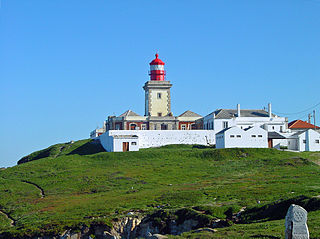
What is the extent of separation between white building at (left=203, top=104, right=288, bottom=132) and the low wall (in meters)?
1.66

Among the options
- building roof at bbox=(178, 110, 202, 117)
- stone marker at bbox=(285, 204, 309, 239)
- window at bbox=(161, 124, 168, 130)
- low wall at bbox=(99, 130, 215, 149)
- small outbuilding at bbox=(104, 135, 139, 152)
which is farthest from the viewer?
building roof at bbox=(178, 110, 202, 117)

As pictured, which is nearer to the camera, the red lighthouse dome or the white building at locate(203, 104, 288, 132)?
the white building at locate(203, 104, 288, 132)

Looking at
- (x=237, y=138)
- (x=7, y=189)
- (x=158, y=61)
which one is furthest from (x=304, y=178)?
(x=158, y=61)

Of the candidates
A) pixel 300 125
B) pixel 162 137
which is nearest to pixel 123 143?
pixel 162 137

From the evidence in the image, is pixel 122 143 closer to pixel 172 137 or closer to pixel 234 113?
pixel 172 137

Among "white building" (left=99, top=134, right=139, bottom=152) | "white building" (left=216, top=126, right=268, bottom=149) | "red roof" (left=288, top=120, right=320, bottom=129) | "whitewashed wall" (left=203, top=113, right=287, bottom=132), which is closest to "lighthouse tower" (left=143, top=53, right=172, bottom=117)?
"whitewashed wall" (left=203, top=113, right=287, bottom=132)

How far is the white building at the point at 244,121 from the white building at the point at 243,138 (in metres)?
5.43

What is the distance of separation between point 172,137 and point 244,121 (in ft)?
33.7

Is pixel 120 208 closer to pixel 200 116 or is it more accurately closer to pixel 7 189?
pixel 7 189

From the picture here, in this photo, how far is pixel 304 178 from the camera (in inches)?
1921

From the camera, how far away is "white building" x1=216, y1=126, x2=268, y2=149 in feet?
218

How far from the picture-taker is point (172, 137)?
239 ft

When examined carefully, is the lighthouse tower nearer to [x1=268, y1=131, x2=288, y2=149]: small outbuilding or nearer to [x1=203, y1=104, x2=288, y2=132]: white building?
[x1=203, y1=104, x2=288, y2=132]: white building

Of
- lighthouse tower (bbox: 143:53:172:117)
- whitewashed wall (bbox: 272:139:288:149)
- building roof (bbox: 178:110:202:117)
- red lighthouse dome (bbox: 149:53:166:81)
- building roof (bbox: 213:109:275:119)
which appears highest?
red lighthouse dome (bbox: 149:53:166:81)
